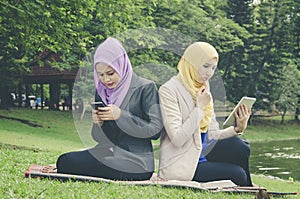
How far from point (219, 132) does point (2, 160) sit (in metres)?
3.83

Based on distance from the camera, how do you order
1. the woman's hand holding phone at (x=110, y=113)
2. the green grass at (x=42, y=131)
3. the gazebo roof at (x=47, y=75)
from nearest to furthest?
the woman's hand holding phone at (x=110, y=113)
the green grass at (x=42, y=131)
the gazebo roof at (x=47, y=75)

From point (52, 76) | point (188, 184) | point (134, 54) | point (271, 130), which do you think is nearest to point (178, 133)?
point (188, 184)

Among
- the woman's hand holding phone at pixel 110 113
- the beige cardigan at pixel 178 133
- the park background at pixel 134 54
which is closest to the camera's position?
the woman's hand holding phone at pixel 110 113

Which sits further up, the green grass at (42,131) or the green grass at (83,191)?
the green grass at (83,191)

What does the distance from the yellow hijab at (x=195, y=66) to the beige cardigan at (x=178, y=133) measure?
59 millimetres

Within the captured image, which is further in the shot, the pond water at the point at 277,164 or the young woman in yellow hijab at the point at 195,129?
the pond water at the point at 277,164

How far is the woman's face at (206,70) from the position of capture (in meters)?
5.32

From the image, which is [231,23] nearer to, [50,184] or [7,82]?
[7,82]

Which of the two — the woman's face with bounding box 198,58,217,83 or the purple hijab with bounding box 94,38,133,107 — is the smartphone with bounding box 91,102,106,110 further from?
the woman's face with bounding box 198,58,217,83

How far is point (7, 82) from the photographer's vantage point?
1016 inches

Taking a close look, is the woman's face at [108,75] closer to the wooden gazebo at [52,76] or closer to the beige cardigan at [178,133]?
the beige cardigan at [178,133]

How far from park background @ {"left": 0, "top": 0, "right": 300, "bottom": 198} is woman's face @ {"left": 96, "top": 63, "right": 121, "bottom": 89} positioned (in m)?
0.33

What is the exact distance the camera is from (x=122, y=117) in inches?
203


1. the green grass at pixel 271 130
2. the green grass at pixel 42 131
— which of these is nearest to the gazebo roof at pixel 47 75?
the green grass at pixel 42 131
